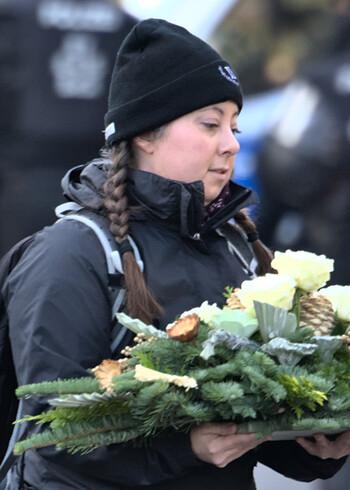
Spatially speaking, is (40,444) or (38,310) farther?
(38,310)

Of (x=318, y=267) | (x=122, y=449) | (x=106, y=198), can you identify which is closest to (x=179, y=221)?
(x=106, y=198)

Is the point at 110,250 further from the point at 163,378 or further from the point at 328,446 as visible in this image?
the point at 328,446

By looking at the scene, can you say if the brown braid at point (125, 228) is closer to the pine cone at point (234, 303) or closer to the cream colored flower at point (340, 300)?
the pine cone at point (234, 303)

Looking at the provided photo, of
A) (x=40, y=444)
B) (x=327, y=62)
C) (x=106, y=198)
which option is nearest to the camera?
(x=40, y=444)

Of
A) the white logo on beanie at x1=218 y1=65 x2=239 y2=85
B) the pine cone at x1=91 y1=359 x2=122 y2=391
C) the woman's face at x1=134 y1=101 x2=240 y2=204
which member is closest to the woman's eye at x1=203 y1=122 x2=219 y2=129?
the woman's face at x1=134 y1=101 x2=240 y2=204

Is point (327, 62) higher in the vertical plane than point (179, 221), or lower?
lower

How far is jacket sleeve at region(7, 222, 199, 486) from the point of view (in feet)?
7.88

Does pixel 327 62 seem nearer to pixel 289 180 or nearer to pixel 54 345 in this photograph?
pixel 289 180

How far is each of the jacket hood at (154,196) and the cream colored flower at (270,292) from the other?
1.00 feet

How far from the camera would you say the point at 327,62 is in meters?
5.21

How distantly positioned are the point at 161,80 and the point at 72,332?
63 cm

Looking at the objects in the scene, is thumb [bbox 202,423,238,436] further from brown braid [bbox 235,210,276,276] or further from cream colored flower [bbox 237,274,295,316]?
brown braid [bbox 235,210,276,276]

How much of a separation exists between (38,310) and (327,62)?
10.1ft

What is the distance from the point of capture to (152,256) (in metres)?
2.60
